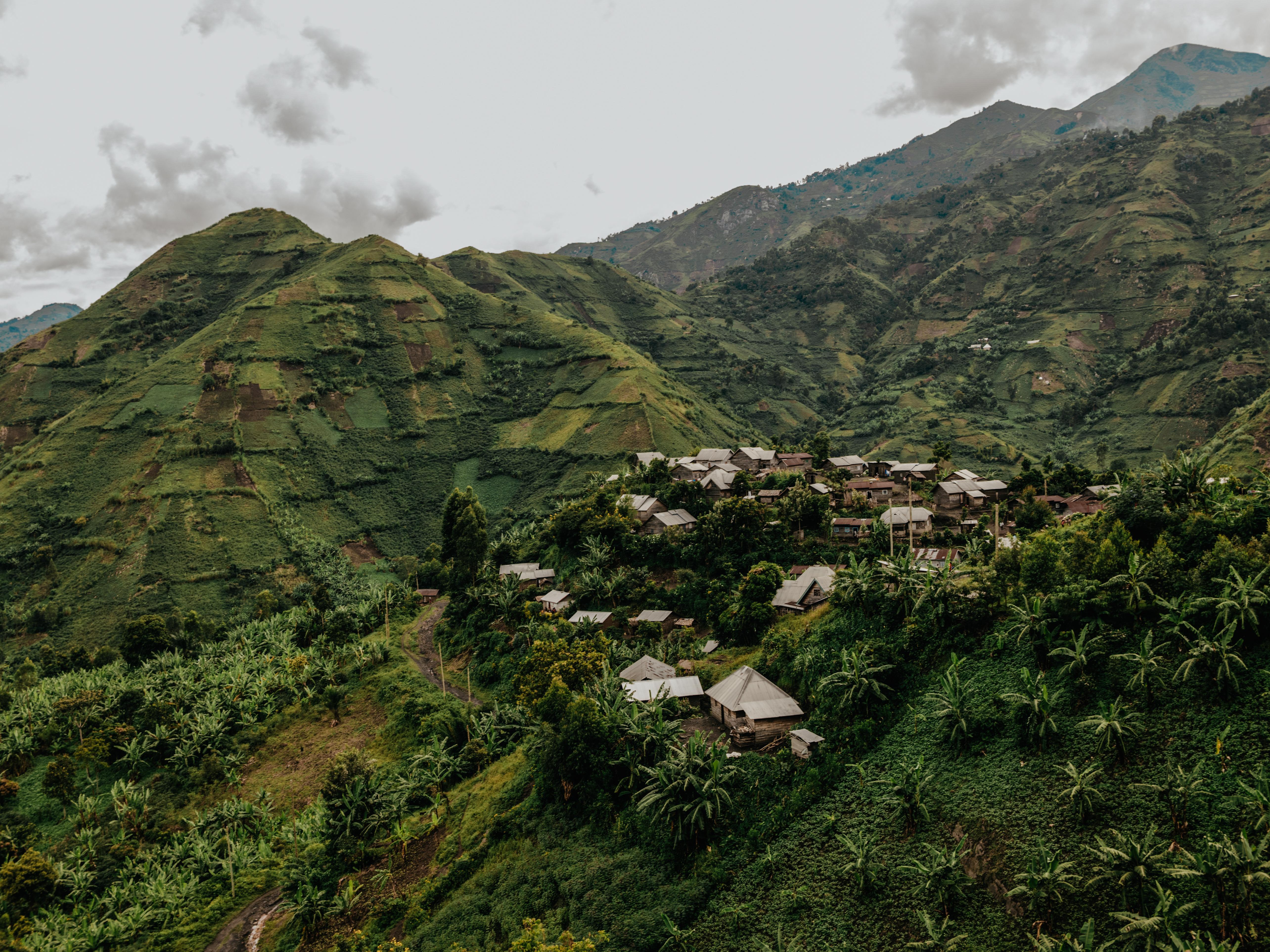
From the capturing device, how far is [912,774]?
77.3 feet

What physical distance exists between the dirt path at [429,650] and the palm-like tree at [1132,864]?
1570 inches

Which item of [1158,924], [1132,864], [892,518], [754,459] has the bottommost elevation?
[1158,924]

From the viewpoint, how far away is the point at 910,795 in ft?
76.3

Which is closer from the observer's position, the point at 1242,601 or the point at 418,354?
the point at 1242,601

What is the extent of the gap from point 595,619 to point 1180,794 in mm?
38180

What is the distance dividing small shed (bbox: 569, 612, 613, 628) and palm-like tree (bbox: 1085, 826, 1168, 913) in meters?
36.6

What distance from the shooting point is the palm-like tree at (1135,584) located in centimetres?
2388

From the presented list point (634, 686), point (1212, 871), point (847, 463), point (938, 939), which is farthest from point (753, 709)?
point (847, 463)

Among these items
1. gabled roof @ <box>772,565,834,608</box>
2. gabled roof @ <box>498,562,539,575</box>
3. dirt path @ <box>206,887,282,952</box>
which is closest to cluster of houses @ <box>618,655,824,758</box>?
gabled roof @ <box>772,565,834,608</box>

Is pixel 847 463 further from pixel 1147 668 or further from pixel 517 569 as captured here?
pixel 1147 668

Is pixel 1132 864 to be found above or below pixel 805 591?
above

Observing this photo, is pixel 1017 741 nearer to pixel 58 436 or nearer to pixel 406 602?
pixel 406 602

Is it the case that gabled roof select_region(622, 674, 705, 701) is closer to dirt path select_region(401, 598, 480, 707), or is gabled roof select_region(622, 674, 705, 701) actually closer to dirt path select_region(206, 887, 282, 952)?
dirt path select_region(401, 598, 480, 707)

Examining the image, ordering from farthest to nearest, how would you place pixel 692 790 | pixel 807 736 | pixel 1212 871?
1. pixel 807 736
2. pixel 692 790
3. pixel 1212 871
